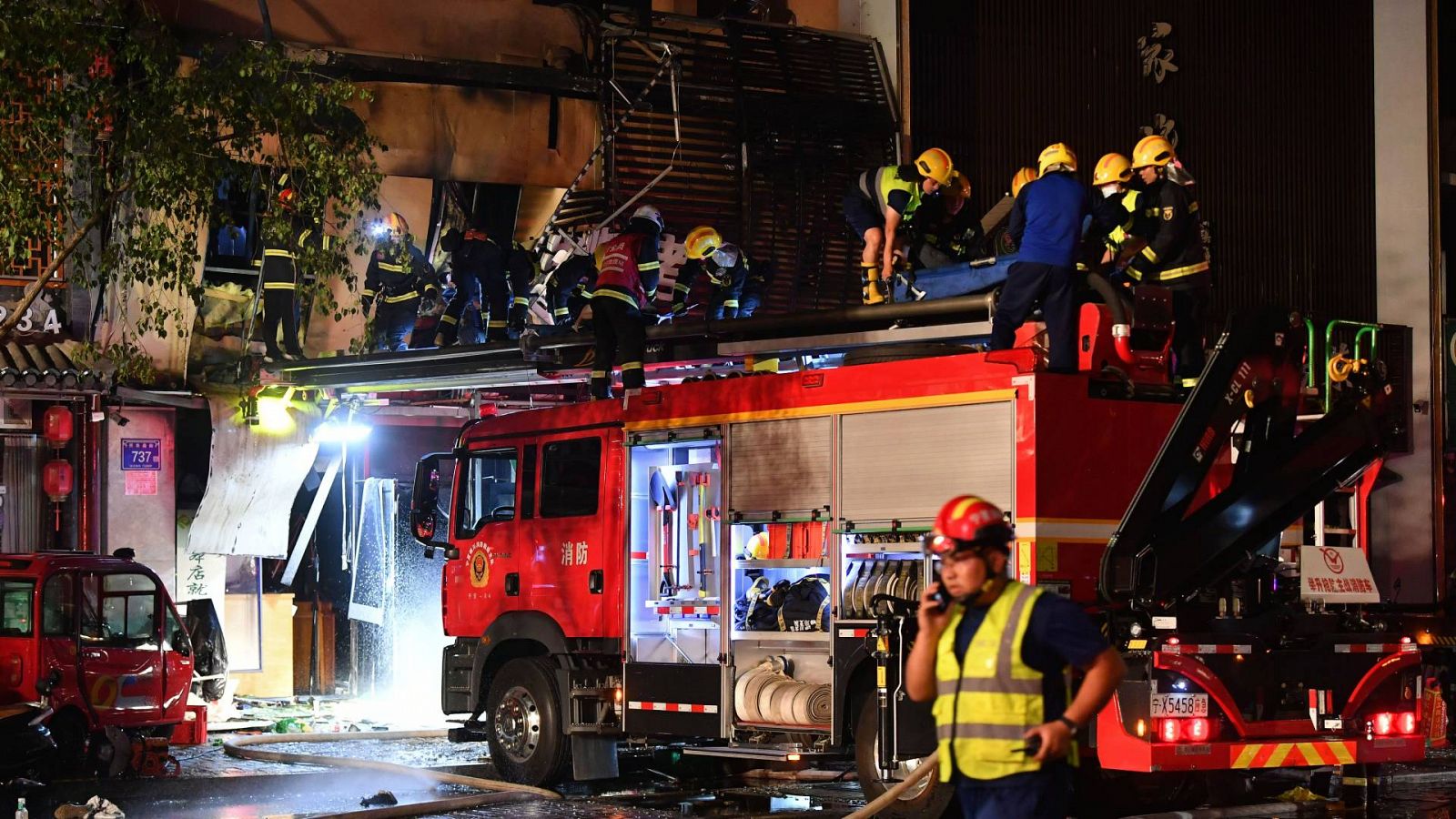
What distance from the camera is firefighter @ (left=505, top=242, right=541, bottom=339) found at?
56.6 feet

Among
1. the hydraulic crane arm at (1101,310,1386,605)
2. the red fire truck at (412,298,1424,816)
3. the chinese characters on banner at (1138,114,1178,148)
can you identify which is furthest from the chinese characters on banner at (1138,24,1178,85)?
the hydraulic crane arm at (1101,310,1386,605)

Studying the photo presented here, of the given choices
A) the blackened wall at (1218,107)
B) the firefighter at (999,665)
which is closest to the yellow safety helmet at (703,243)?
the blackened wall at (1218,107)

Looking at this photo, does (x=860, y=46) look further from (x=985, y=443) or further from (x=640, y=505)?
(x=985, y=443)

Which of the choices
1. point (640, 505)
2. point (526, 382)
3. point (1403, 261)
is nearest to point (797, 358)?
point (640, 505)

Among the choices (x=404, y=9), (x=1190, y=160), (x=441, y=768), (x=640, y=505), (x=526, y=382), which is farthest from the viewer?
(x=1190, y=160)

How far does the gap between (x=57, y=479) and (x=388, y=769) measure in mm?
6326

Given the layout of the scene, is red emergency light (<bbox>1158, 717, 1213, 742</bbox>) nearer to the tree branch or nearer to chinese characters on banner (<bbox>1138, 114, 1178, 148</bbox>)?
the tree branch

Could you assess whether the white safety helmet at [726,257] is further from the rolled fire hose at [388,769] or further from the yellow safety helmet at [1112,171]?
the rolled fire hose at [388,769]

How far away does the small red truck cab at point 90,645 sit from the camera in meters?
13.7

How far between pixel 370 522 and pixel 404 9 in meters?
5.79

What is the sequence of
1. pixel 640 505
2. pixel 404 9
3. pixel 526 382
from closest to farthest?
pixel 640 505 < pixel 526 382 < pixel 404 9

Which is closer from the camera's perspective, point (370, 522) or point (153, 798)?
point (153, 798)

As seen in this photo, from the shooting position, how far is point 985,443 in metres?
9.84

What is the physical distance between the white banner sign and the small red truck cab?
29.5 feet
